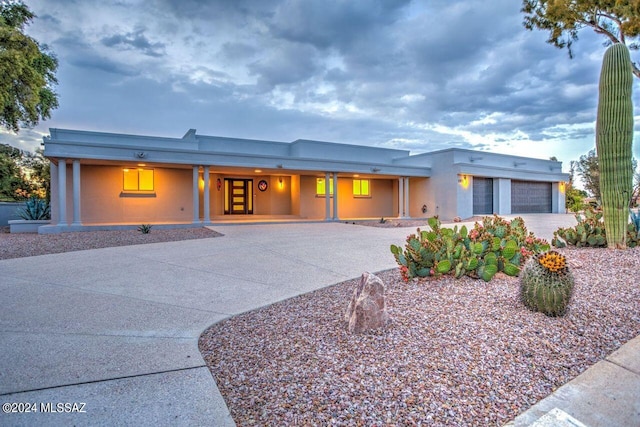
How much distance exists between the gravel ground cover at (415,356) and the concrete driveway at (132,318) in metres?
0.31

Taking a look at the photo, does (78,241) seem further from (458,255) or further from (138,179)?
(458,255)

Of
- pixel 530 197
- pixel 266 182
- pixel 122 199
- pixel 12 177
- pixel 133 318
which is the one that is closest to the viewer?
pixel 133 318

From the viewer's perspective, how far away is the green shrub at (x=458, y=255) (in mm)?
4391

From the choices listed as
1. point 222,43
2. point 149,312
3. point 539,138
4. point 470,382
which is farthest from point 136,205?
point 539,138

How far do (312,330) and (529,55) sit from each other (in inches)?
611

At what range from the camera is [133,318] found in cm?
354

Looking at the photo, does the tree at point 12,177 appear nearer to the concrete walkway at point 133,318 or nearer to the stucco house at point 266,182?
the stucco house at point 266,182

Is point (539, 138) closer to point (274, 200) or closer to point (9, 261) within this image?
point (274, 200)

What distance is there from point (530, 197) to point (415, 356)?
2299cm

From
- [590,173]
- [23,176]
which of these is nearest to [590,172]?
[590,173]

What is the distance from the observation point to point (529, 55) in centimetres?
1359

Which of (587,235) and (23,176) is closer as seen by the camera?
(587,235)

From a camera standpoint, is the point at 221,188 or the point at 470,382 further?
the point at 221,188

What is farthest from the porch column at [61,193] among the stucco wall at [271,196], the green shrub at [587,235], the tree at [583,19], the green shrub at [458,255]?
the tree at [583,19]
